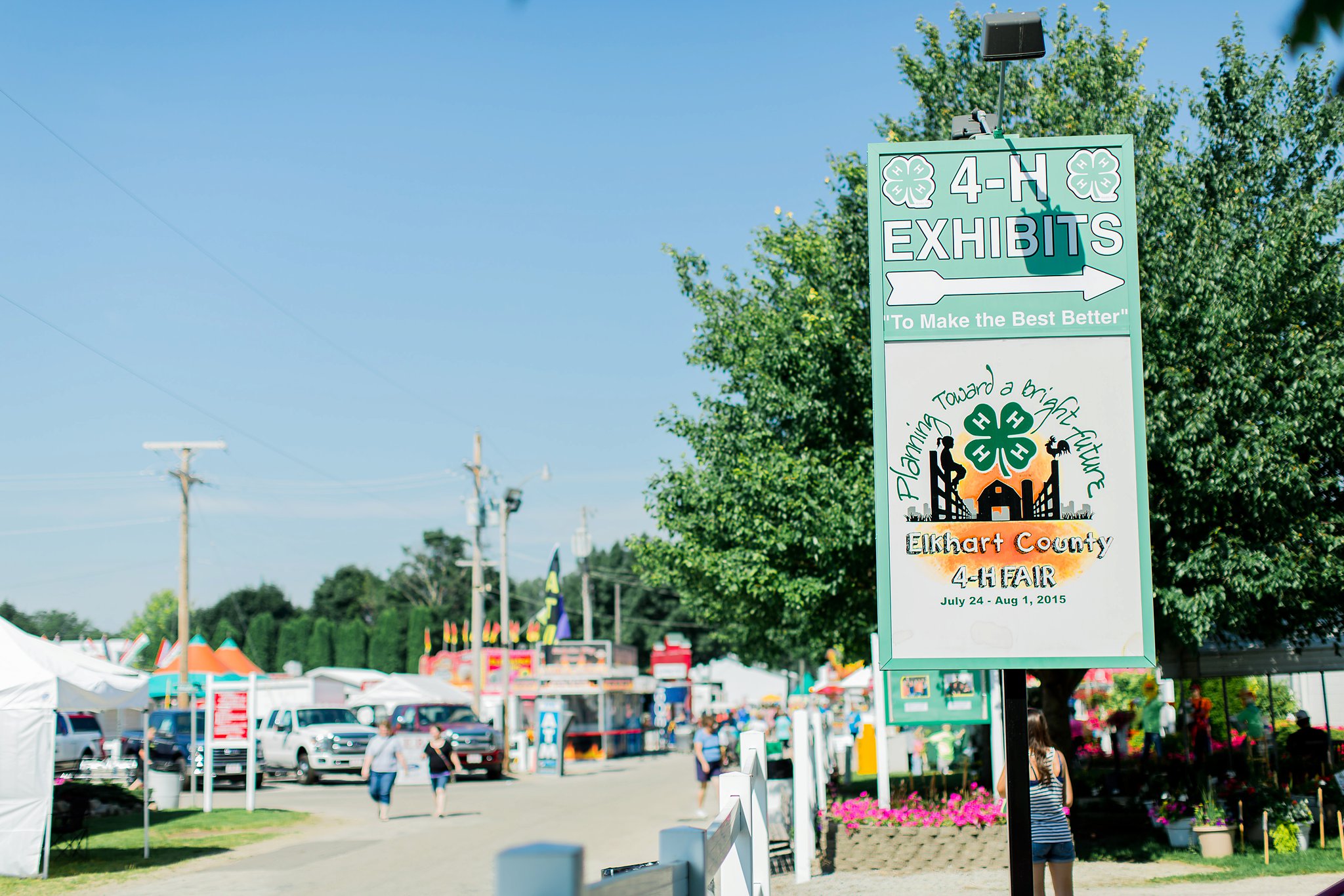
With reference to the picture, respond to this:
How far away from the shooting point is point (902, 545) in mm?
7754

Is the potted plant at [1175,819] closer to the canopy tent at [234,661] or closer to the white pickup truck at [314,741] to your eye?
the white pickup truck at [314,741]

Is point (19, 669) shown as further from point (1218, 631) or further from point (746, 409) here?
point (1218, 631)

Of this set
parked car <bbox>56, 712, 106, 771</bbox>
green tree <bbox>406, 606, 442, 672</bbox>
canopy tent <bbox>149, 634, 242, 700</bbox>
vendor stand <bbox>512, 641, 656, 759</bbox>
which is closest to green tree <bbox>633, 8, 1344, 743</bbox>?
parked car <bbox>56, 712, 106, 771</bbox>

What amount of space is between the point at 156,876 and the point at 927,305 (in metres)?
11.5

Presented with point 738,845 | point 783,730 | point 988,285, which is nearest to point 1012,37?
point 988,285

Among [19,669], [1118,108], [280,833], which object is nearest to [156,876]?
[19,669]

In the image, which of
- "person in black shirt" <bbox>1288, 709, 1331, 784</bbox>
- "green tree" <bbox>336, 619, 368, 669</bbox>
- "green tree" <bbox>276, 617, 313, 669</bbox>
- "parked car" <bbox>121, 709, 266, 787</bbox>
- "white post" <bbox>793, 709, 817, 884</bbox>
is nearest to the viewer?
"white post" <bbox>793, 709, 817, 884</bbox>

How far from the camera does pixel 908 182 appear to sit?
8.06 m

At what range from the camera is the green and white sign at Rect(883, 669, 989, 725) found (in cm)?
1572

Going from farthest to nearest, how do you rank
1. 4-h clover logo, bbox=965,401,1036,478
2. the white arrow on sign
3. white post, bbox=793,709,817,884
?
white post, bbox=793,709,817,884
the white arrow on sign
4-h clover logo, bbox=965,401,1036,478

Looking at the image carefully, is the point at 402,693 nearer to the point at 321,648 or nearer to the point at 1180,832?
the point at 1180,832

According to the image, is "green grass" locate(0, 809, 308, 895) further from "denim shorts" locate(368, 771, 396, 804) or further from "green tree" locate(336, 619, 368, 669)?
"green tree" locate(336, 619, 368, 669)

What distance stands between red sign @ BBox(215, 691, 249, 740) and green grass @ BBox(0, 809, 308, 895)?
4.51 feet

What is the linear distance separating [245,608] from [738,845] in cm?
12564
